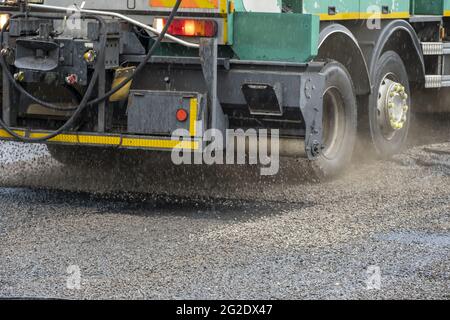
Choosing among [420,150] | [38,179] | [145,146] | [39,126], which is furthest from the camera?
[420,150]

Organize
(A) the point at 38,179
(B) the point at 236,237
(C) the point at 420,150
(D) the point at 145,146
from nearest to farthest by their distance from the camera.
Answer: (B) the point at 236,237
(D) the point at 145,146
(A) the point at 38,179
(C) the point at 420,150

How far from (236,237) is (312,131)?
1505 mm

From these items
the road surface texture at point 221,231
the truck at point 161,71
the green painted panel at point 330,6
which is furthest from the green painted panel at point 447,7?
the truck at point 161,71

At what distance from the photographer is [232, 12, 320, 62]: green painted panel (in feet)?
25.5

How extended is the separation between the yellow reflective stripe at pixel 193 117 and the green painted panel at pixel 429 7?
369cm

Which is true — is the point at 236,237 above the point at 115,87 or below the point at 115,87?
below

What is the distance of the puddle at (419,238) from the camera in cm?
674

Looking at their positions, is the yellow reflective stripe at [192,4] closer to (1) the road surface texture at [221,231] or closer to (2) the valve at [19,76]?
(2) the valve at [19,76]

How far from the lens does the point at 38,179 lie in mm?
8969

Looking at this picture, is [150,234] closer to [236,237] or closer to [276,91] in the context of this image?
[236,237]

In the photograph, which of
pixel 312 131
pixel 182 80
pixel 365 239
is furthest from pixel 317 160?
pixel 365 239

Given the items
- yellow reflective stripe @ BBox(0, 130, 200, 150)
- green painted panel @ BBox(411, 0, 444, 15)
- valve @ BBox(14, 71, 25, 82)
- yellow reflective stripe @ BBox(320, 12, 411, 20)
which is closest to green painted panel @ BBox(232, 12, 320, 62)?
yellow reflective stripe @ BBox(320, 12, 411, 20)

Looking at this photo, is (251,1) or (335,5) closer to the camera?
(251,1)

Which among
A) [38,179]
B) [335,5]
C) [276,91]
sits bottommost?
[38,179]
